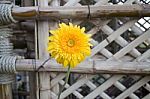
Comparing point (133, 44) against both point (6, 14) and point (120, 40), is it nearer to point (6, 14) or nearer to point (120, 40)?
point (120, 40)

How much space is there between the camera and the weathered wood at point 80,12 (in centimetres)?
118

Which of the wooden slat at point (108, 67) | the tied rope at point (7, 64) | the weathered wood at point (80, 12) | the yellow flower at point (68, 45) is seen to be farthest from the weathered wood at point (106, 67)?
the yellow flower at point (68, 45)

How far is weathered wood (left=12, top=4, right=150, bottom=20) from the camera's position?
1.18 metres

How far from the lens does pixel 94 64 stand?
123 cm

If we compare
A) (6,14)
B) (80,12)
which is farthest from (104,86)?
(6,14)

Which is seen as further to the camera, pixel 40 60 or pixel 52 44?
pixel 40 60

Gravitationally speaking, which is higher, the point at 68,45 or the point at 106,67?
the point at 68,45

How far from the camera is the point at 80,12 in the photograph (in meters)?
1.20

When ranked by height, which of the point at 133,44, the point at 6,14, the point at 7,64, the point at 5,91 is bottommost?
the point at 5,91

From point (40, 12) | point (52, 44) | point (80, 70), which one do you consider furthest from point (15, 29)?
point (52, 44)

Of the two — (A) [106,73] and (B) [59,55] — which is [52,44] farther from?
(A) [106,73]

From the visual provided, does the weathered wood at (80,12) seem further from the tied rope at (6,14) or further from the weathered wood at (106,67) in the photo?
the weathered wood at (106,67)

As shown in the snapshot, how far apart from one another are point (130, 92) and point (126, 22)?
35cm

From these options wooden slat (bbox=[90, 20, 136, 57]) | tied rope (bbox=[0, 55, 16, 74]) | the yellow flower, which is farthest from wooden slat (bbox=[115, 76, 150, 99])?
the yellow flower
